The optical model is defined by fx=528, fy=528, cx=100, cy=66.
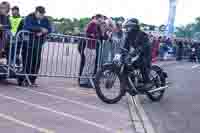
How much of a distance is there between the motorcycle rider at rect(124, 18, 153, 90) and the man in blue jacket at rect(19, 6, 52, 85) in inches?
75.8

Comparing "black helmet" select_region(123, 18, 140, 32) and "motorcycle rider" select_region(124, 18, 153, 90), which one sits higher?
"black helmet" select_region(123, 18, 140, 32)

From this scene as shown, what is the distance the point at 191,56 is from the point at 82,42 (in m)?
23.3

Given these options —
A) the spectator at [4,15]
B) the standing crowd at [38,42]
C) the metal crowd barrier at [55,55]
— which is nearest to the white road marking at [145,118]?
the standing crowd at [38,42]

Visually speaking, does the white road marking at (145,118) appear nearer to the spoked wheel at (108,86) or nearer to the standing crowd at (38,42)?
the spoked wheel at (108,86)

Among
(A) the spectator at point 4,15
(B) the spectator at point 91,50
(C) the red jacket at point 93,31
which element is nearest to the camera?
(A) the spectator at point 4,15

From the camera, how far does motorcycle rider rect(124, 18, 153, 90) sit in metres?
9.91

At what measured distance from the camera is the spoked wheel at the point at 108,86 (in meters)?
9.45

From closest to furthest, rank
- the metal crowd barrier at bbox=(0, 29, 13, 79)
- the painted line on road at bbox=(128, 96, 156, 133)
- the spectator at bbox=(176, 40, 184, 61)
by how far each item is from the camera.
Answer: the painted line on road at bbox=(128, 96, 156, 133), the metal crowd barrier at bbox=(0, 29, 13, 79), the spectator at bbox=(176, 40, 184, 61)

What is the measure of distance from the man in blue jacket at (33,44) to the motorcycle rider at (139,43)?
1.93 metres

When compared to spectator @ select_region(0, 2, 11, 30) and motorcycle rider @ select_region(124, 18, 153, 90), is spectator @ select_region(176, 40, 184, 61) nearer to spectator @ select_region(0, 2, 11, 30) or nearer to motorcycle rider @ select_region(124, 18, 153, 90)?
spectator @ select_region(0, 2, 11, 30)

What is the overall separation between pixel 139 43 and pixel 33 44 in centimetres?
231

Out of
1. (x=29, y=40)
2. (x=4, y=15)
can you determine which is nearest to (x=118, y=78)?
(x=29, y=40)

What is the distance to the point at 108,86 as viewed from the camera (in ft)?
31.2

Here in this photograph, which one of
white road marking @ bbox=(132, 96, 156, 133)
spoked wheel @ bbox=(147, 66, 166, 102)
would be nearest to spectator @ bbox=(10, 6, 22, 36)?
white road marking @ bbox=(132, 96, 156, 133)
